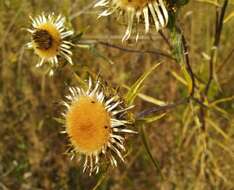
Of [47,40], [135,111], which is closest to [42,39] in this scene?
[47,40]

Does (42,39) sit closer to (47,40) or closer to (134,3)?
(47,40)

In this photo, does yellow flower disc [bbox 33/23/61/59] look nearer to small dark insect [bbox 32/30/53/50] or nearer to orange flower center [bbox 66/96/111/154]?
small dark insect [bbox 32/30/53/50]

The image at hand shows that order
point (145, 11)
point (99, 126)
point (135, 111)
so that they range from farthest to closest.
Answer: point (135, 111), point (99, 126), point (145, 11)


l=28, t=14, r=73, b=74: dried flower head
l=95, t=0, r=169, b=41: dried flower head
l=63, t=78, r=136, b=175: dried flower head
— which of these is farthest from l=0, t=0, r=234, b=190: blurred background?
l=95, t=0, r=169, b=41: dried flower head

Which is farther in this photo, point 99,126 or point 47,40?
point 47,40

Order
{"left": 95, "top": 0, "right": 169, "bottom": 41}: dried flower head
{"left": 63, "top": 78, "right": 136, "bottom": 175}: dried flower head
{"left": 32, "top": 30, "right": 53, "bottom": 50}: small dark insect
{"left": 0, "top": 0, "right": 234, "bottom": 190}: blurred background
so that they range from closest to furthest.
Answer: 1. {"left": 95, "top": 0, "right": 169, "bottom": 41}: dried flower head
2. {"left": 63, "top": 78, "right": 136, "bottom": 175}: dried flower head
3. {"left": 32, "top": 30, "right": 53, "bottom": 50}: small dark insect
4. {"left": 0, "top": 0, "right": 234, "bottom": 190}: blurred background

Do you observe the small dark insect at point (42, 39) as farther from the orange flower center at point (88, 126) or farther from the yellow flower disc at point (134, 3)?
the yellow flower disc at point (134, 3)

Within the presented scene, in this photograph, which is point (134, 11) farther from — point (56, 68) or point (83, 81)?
point (56, 68)

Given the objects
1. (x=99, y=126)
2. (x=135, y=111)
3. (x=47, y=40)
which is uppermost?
(x=47, y=40)
